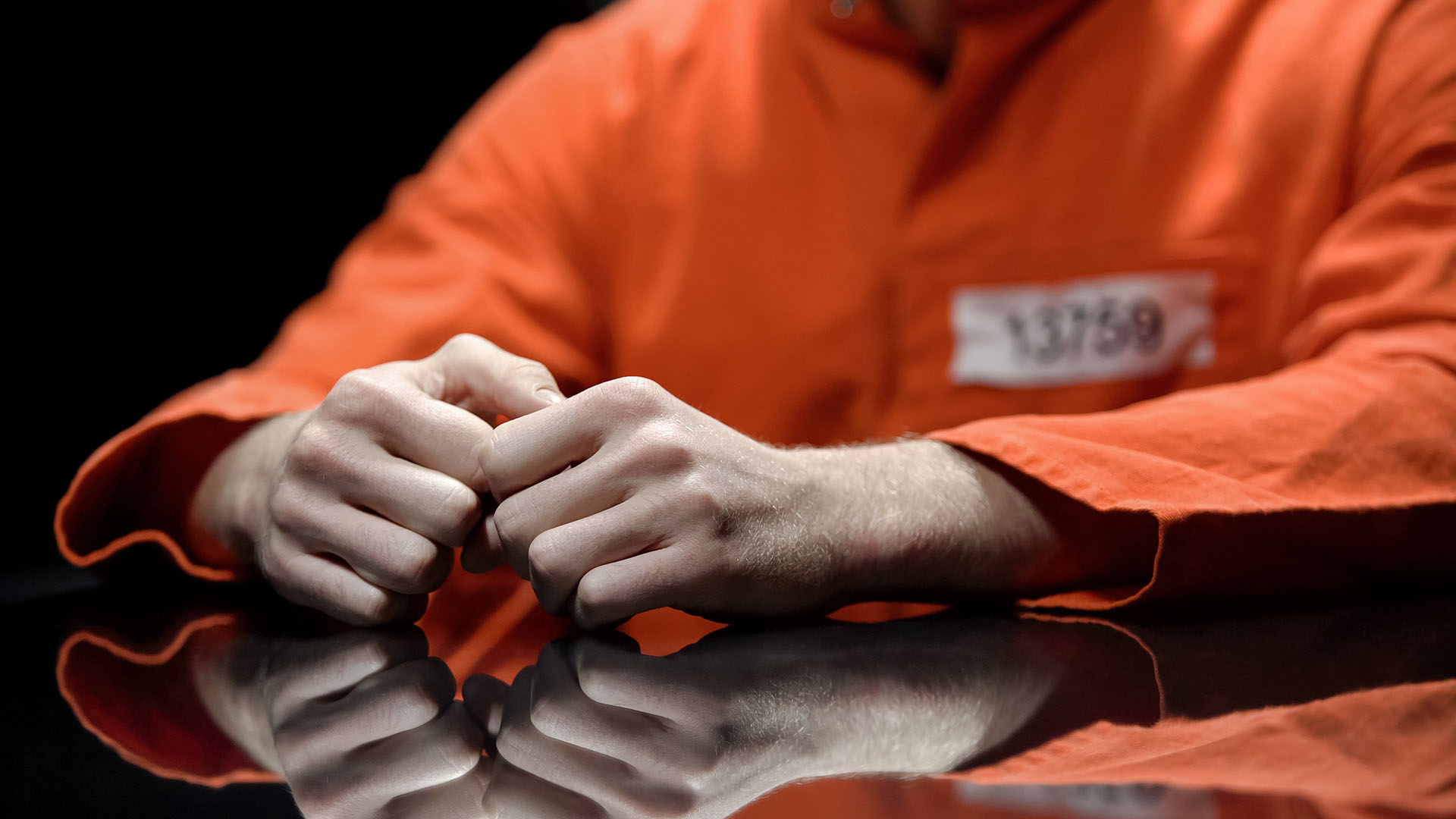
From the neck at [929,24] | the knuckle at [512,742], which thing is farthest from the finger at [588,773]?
the neck at [929,24]

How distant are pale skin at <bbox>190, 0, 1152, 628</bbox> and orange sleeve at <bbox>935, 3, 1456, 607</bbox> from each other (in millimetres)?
15

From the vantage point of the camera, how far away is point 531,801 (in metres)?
0.21

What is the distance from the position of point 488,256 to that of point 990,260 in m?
0.34

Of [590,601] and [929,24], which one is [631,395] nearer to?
[590,601]

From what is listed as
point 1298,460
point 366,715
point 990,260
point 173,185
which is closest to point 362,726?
point 366,715

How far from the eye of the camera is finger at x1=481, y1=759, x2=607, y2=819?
20cm

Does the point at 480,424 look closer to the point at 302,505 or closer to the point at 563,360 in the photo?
the point at 302,505

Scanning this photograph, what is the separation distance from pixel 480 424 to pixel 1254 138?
19.2 inches

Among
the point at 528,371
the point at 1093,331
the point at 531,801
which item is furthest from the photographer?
the point at 1093,331

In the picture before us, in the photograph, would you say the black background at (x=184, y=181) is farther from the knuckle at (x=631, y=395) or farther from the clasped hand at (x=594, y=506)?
the knuckle at (x=631, y=395)

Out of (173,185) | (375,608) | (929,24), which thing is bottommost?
(375,608)

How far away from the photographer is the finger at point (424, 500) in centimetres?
37

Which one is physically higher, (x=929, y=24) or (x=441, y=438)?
(x=929, y=24)

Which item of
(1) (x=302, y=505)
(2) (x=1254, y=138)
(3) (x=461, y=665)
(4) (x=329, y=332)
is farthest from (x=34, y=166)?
(2) (x=1254, y=138)
